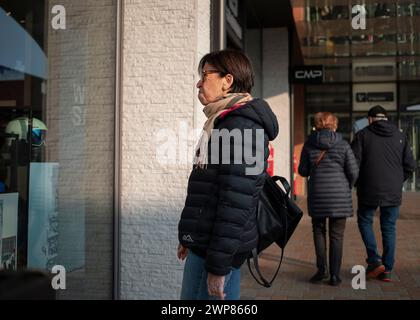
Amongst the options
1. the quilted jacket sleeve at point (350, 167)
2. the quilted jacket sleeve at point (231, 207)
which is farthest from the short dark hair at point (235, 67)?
the quilted jacket sleeve at point (350, 167)

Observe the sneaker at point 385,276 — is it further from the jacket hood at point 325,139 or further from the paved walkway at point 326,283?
the jacket hood at point 325,139

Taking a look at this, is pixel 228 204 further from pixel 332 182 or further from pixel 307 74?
pixel 307 74

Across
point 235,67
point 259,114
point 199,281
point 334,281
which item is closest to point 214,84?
point 235,67

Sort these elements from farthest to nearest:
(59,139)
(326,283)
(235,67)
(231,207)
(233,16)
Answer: (233,16)
(326,283)
(59,139)
(235,67)
(231,207)

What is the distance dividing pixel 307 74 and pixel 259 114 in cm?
1018

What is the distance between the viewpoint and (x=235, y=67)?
7.48 ft

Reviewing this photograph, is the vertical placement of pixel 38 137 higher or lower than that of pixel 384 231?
higher

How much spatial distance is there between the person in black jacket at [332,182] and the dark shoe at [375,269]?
1.47 feet

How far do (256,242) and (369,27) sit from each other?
978 cm

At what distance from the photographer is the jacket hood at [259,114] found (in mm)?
2133

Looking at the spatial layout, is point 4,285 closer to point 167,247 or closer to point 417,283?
point 167,247

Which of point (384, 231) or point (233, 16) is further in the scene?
point (233, 16)

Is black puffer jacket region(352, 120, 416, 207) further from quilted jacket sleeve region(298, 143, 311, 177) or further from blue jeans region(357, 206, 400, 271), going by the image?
quilted jacket sleeve region(298, 143, 311, 177)

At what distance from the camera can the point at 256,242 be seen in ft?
7.33
